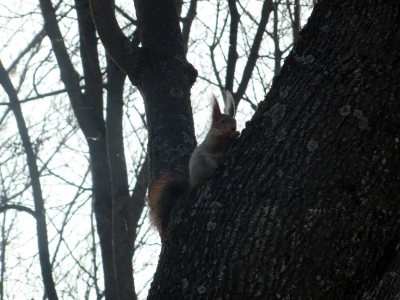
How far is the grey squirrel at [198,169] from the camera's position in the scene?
2.85 metres

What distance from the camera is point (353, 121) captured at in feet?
6.68

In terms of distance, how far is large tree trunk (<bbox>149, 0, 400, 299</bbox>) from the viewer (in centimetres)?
192

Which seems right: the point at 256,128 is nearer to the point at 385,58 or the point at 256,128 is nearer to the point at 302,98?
the point at 302,98

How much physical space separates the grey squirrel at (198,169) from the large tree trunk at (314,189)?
466 mm

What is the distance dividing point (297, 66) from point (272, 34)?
4.59 metres

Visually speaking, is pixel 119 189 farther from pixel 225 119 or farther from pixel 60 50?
→ pixel 60 50

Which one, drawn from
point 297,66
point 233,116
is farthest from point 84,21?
point 297,66

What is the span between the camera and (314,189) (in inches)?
78.4

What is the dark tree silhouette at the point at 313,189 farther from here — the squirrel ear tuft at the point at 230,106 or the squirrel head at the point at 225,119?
the squirrel ear tuft at the point at 230,106

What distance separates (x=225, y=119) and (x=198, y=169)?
2.11 feet

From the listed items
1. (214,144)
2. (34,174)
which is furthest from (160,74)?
(34,174)

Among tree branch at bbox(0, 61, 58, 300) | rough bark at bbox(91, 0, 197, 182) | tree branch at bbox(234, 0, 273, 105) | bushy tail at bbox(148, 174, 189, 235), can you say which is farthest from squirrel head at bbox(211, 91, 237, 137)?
tree branch at bbox(0, 61, 58, 300)

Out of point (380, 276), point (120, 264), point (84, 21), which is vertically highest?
point (84, 21)

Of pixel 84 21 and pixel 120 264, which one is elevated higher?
pixel 84 21
